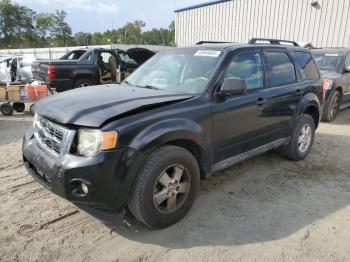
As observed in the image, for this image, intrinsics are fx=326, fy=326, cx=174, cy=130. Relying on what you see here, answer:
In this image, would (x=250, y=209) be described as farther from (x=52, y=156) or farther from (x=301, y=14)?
(x=301, y=14)

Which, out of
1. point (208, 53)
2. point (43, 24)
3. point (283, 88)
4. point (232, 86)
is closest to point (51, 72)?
point (208, 53)

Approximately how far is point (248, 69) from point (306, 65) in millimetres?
→ 1741

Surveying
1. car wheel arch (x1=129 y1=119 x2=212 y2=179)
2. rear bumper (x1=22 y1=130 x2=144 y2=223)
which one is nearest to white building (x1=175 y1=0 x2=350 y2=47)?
car wheel arch (x1=129 y1=119 x2=212 y2=179)

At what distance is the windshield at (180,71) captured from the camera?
380 cm

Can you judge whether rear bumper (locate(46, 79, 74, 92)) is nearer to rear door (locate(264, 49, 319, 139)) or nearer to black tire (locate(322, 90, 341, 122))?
rear door (locate(264, 49, 319, 139))

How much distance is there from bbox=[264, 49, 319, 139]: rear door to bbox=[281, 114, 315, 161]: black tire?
0.17 metres

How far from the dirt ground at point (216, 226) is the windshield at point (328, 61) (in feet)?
16.3

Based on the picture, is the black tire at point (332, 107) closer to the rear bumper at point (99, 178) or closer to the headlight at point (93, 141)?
the rear bumper at point (99, 178)

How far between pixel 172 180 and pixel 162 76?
1499 millimetres

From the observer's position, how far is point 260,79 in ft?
14.3

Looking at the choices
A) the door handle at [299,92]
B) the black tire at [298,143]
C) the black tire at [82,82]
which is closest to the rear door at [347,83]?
the black tire at [298,143]

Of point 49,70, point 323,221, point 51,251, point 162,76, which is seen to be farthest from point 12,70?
point 323,221

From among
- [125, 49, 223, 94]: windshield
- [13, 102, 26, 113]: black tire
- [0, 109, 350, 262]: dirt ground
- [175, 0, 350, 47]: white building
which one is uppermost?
[175, 0, 350, 47]: white building

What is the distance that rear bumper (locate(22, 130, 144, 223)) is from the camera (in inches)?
110
